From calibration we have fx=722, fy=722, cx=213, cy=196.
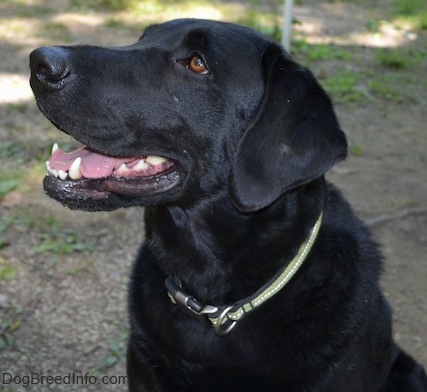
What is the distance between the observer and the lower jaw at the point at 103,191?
252 cm

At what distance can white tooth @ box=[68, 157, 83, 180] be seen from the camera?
101 inches

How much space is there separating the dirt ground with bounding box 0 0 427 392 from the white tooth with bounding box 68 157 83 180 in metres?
1.33

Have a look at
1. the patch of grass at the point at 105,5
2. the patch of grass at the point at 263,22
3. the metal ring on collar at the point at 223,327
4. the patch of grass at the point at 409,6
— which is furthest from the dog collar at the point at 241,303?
the patch of grass at the point at 409,6

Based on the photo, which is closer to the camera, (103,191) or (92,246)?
(103,191)

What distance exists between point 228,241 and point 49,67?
36.3 inches

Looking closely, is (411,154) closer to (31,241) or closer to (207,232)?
(31,241)

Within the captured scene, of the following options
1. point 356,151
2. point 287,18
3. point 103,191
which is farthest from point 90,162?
point 287,18

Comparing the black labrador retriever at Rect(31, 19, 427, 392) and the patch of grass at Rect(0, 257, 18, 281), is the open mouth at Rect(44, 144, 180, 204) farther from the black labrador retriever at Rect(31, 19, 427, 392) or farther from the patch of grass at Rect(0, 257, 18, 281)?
the patch of grass at Rect(0, 257, 18, 281)

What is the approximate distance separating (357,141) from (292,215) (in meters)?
3.61

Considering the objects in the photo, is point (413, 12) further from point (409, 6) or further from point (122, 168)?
point (122, 168)

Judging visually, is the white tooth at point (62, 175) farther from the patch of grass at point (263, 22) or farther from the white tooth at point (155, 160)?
the patch of grass at point (263, 22)

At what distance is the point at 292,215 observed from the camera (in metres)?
2.70

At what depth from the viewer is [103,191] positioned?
256 centimetres

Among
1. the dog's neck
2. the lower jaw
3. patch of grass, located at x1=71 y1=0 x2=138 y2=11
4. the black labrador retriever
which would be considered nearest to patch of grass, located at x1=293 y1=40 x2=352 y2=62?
patch of grass, located at x1=71 y1=0 x2=138 y2=11
